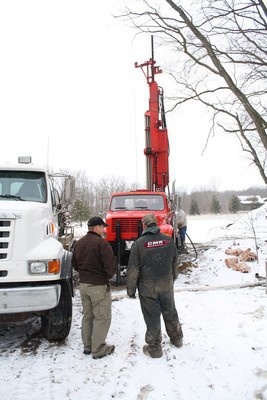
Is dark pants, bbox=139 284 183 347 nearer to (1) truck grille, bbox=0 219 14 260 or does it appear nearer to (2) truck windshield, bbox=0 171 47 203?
(1) truck grille, bbox=0 219 14 260

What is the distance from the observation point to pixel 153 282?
4.31 meters

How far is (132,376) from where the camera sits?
3752 mm

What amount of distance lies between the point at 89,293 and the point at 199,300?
2.95 m

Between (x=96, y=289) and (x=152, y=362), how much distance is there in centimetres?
112

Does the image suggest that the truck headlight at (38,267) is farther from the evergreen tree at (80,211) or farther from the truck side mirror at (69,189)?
the evergreen tree at (80,211)

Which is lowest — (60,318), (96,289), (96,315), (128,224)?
(60,318)

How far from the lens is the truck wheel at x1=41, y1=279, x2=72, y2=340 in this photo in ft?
15.2

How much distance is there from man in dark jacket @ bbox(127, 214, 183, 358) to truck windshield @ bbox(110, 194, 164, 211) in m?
4.91

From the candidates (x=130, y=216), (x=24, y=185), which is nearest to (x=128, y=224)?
(x=130, y=216)

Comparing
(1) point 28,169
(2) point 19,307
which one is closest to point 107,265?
(2) point 19,307

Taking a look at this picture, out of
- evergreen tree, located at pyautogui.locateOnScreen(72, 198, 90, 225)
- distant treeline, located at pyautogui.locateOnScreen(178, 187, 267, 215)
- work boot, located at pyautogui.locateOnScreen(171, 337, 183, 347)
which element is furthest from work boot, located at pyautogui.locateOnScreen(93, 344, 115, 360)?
distant treeline, located at pyautogui.locateOnScreen(178, 187, 267, 215)

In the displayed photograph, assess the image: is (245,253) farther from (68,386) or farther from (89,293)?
(68,386)

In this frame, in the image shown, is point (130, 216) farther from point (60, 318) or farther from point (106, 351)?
point (106, 351)

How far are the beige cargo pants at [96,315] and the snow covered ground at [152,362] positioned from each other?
0.18 m
